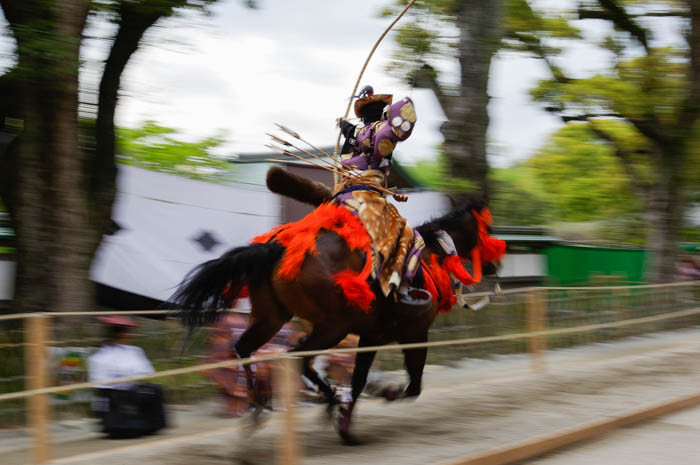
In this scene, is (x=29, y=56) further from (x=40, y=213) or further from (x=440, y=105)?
(x=440, y=105)

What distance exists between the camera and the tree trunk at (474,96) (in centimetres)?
966

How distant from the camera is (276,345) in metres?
7.10

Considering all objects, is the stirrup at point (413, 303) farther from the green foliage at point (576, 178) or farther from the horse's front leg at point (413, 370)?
the green foliage at point (576, 178)

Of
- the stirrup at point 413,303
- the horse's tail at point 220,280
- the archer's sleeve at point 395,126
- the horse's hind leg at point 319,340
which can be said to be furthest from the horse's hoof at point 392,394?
the archer's sleeve at point 395,126

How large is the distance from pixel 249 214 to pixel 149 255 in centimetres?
190

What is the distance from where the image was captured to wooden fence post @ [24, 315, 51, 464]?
4.74 meters

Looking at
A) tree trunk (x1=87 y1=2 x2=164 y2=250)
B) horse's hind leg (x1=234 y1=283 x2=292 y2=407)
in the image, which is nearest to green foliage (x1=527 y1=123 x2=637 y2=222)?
tree trunk (x1=87 y1=2 x2=164 y2=250)

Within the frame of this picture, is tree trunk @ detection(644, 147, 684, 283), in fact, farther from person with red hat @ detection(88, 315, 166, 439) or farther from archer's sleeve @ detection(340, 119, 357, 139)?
person with red hat @ detection(88, 315, 166, 439)

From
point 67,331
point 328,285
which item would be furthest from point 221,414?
point 328,285

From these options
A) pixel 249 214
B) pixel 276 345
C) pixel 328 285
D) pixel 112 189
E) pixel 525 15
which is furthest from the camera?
pixel 525 15

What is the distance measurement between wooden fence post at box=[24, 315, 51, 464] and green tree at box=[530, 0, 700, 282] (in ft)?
41.8

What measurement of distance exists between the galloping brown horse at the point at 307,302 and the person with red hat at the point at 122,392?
76 cm

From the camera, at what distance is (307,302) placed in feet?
18.0

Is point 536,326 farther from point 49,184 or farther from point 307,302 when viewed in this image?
point 49,184
